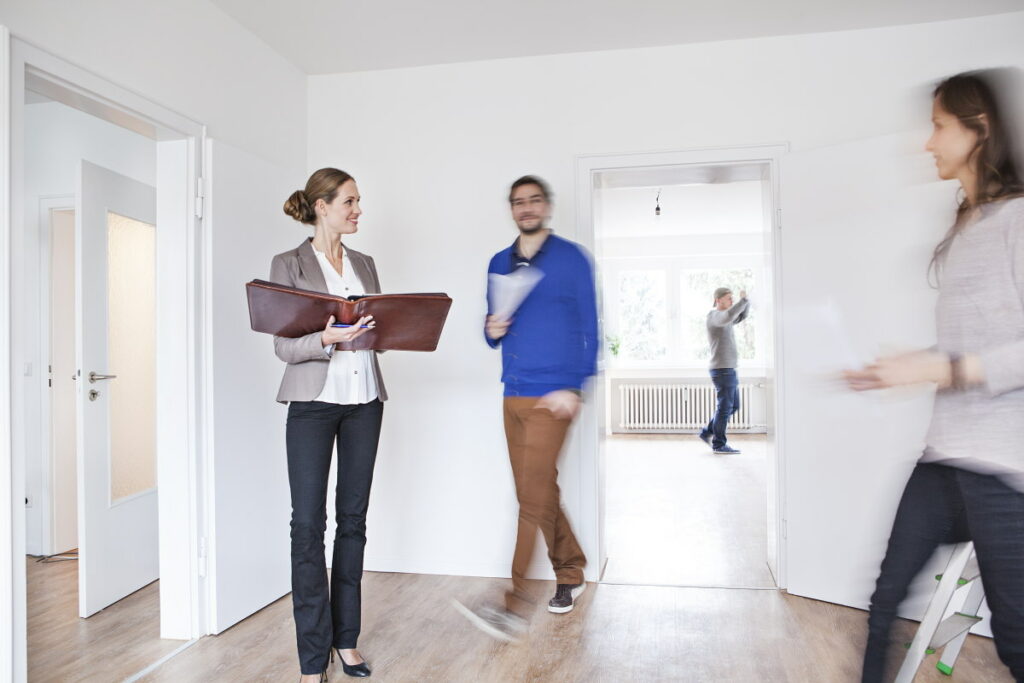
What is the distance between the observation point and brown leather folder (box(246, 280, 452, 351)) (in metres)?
1.93

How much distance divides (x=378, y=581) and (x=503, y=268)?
164cm

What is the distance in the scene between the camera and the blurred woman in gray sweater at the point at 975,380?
1.18 m

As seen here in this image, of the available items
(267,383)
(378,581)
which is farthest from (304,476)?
(378,581)

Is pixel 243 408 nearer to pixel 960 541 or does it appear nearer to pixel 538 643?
pixel 538 643

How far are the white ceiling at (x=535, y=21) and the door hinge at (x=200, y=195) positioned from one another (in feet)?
2.49

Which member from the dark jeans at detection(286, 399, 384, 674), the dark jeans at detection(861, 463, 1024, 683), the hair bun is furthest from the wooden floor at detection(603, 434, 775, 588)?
the hair bun

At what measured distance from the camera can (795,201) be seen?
306 cm

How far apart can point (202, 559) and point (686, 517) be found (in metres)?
2.97

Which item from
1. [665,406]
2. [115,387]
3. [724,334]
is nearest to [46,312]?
[115,387]

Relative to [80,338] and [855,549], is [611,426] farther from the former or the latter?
[80,338]

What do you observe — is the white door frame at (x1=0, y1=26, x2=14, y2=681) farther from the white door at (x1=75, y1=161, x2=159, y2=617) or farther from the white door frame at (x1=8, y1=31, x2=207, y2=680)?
the white door at (x1=75, y1=161, x2=159, y2=617)

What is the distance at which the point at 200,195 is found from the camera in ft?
8.81

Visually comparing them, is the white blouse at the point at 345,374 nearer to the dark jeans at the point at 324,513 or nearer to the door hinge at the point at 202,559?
the dark jeans at the point at 324,513

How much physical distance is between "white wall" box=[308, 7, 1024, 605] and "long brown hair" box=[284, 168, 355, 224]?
1268mm
